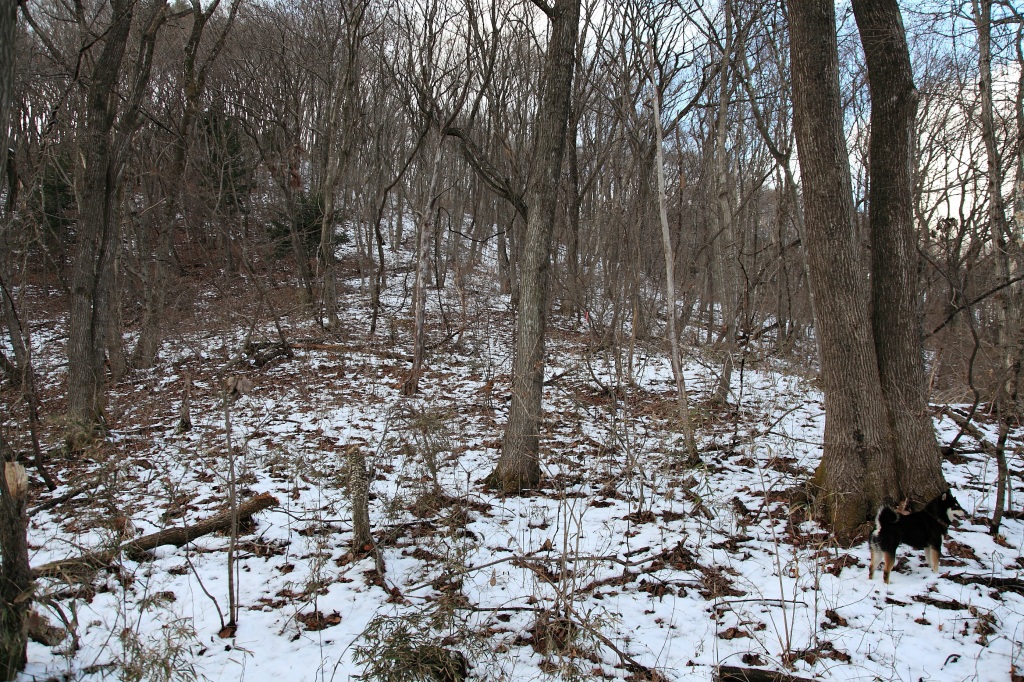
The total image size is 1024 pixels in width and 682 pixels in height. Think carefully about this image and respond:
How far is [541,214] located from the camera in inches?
198

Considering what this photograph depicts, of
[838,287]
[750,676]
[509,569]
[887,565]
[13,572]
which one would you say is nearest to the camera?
[13,572]

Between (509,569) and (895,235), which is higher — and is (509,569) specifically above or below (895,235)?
below

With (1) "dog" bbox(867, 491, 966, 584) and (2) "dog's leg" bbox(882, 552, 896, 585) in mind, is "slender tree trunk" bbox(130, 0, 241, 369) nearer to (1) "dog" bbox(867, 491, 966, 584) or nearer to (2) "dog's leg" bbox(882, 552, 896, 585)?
(1) "dog" bbox(867, 491, 966, 584)

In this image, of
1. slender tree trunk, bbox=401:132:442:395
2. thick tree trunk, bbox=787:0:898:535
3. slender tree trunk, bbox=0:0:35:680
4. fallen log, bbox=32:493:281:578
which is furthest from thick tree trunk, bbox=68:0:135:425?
thick tree trunk, bbox=787:0:898:535

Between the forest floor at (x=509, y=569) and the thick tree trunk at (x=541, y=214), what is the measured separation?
0.81 m

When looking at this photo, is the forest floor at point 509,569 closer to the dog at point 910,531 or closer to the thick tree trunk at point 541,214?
the dog at point 910,531

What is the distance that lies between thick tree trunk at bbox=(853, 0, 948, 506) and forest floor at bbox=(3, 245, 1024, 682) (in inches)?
37.3

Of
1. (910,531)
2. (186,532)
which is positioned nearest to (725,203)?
(910,531)

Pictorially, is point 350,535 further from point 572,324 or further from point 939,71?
point 939,71

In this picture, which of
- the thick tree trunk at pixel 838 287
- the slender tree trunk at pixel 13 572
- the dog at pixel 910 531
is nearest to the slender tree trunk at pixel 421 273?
the thick tree trunk at pixel 838 287

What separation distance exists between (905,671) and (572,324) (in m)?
11.6

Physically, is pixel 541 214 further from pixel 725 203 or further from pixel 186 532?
pixel 725 203

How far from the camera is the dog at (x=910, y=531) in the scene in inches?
143

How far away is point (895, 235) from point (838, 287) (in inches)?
27.4
